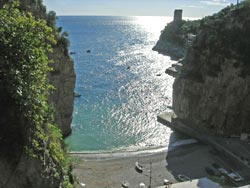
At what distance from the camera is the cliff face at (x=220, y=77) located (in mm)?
50000

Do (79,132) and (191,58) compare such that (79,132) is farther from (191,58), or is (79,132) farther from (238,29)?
(238,29)

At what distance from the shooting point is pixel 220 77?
50.4 m

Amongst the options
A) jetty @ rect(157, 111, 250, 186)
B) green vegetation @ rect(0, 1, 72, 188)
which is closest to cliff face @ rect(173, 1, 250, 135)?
jetty @ rect(157, 111, 250, 186)

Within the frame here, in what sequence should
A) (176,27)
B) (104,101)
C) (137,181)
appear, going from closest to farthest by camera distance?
(137,181)
(104,101)
(176,27)

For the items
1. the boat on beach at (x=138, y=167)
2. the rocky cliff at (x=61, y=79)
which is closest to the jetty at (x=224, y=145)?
the boat on beach at (x=138, y=167)

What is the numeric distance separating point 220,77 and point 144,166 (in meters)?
19.2

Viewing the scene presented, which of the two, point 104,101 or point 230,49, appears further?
point 104,101

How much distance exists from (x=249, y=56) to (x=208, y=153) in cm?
1659

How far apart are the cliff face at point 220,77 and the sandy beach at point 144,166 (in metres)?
6.87

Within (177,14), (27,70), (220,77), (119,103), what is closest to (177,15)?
(177,14)

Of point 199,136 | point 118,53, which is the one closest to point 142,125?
point 199,136

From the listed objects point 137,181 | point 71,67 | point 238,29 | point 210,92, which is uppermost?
point 238,29

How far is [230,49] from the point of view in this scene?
50938 mm

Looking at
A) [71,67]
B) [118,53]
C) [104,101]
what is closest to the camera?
[71,67]
